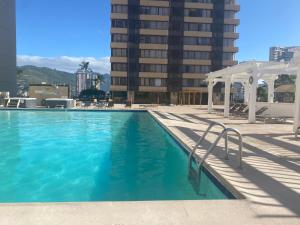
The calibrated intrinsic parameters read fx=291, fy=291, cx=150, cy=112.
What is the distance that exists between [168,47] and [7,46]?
2778 cm

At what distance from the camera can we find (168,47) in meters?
50.9

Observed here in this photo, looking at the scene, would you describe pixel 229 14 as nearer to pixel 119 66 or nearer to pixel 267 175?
pixel 119 66

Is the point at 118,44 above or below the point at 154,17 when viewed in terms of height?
below

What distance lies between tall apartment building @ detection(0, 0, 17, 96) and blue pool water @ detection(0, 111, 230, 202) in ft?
134

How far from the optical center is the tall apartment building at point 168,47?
5009 centimetres

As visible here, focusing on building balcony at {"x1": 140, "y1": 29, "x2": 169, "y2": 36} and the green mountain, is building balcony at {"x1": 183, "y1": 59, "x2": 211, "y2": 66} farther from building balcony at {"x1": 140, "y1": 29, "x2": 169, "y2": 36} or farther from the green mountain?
the green mountain

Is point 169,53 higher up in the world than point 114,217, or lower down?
higher up

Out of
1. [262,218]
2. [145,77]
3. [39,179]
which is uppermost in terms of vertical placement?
[145,77]

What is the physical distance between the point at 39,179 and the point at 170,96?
A: 4490cm

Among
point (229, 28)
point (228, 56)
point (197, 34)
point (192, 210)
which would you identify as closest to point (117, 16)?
point (197, 34)

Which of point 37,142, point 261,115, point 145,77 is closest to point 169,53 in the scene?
point 145,77

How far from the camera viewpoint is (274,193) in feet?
15.2

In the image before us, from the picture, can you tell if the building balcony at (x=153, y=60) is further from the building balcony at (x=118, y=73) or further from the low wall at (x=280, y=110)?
the low wall at (x=280, y=110)

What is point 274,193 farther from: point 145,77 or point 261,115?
point 145,77
